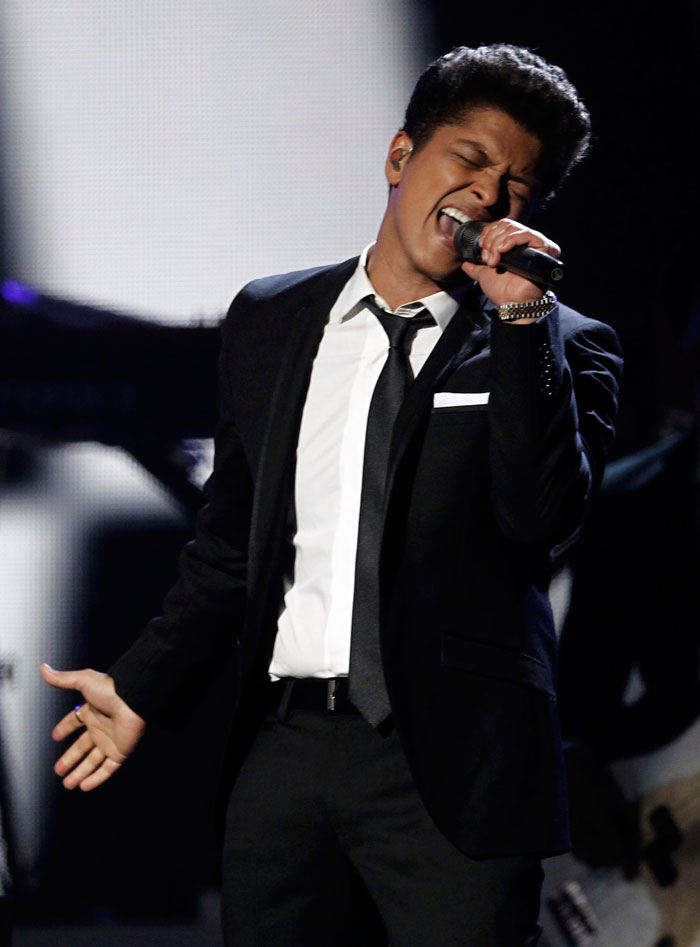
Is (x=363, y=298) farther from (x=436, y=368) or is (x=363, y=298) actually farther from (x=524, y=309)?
(x=524, y=309)

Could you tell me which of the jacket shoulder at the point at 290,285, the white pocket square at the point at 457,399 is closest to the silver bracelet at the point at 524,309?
the white pocket square at the point at 457,399

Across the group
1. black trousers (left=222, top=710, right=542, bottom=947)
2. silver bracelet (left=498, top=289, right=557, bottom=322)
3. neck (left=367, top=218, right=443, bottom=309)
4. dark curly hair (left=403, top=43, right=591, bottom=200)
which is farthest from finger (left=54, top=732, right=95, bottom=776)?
dark curly hair (left=403, top=43, right=591, bottom=200)

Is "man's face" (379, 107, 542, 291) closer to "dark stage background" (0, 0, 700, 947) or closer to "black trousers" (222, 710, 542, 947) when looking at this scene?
"black trousers" (222, 710, 542, 947)

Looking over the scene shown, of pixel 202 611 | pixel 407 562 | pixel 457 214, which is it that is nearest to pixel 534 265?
pixel 457 214

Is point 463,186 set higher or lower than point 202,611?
higher

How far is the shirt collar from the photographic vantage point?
4.66ft

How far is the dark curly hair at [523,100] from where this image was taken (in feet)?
4.70

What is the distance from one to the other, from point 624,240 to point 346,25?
0.73 metres

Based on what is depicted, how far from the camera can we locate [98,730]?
155cm

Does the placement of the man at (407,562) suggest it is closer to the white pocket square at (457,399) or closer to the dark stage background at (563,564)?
the white pocket square at (457,399)

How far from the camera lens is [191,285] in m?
2.20

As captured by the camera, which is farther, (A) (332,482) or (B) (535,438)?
(A) (332,482)

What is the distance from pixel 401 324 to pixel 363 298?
4.1 inches

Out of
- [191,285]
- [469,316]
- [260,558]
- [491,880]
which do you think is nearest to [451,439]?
[469,316]
